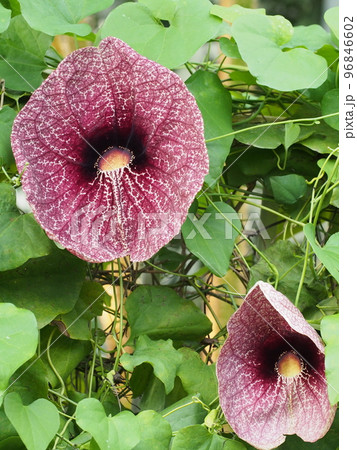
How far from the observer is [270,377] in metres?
0.72

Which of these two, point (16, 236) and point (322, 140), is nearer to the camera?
A: point (16, 236)

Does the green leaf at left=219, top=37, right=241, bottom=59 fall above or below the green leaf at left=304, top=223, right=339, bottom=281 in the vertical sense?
above

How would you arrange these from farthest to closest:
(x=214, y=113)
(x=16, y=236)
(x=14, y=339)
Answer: (x=214, y=113) → (x=16, y=236) → (x=14, y=339)

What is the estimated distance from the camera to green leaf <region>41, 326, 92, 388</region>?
77 cm

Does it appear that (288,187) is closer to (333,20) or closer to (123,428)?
(333,20)

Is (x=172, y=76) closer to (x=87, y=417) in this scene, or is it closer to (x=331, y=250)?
(x=331, y=250)

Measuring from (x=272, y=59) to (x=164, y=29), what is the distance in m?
0.14

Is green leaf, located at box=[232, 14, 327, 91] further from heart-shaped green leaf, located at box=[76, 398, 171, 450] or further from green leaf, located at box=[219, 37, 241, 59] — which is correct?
heart-shaped green leaf, located at box=[76, 398, 171, 450]

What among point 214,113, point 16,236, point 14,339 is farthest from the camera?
point 214,113

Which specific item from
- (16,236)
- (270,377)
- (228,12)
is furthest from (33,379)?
(228,12)

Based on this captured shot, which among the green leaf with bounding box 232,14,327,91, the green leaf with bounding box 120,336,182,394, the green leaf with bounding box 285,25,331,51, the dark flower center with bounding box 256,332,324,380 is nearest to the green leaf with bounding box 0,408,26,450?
the green leaf with bounding box 120,336,182,394

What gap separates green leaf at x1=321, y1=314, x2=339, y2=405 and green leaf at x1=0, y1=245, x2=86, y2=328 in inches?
11.8

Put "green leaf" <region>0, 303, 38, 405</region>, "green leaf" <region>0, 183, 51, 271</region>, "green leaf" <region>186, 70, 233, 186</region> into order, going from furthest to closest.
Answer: "green leaf" <region>186, 70, 233, 186</region> → "green leaf" <region>0, 183, 51, 271</region> → "green leaf" <region>0, 303, 38, 405</region>
